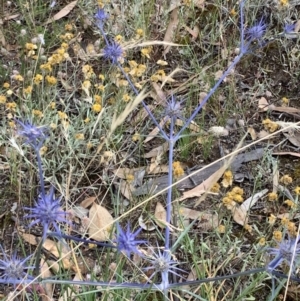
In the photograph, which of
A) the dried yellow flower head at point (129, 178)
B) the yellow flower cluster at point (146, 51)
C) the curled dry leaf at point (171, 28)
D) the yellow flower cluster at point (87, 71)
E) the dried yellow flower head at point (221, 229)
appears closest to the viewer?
the dried yellow flower head at point (221, 229)

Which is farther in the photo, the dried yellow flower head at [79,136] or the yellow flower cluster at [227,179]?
the dried yellow flower head at [79,136]

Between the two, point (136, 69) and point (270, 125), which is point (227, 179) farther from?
point (136, 69)

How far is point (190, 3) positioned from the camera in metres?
2.48

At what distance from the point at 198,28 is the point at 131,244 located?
141cm

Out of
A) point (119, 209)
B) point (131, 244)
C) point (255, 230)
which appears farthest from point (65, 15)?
point (131, 244)

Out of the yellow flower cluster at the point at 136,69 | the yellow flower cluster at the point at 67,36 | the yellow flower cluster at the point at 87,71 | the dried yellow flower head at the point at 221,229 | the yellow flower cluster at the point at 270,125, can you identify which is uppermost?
the yellow flower cluster at the point at 67,36

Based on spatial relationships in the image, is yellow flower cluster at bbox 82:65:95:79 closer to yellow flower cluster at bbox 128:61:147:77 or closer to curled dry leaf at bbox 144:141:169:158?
yellow flower cluster at bbox 128:61:147:77

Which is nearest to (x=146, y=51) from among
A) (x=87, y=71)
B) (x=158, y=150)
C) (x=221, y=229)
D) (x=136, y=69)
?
(x=136, y=69)

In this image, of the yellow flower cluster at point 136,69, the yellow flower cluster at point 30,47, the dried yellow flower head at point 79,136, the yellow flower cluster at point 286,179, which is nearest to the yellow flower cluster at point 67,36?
the yellow flower cluster at point 30,47

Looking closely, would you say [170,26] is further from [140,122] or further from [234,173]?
[234,173]

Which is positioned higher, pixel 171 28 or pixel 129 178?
pixel 171 28

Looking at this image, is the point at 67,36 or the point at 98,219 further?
the point at 67,36

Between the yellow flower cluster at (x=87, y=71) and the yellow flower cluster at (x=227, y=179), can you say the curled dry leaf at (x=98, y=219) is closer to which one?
the yellow flower cluster at (x=227, y=179)

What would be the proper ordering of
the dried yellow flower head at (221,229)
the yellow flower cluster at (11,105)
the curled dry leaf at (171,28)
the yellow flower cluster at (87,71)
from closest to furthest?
1. the dried yellow flower head at (221,229)
2. the yellow flower cluster at (11,105)
3. the yellow flower cluster at (87,71)
4. the curled dry leaf at (171,28)
